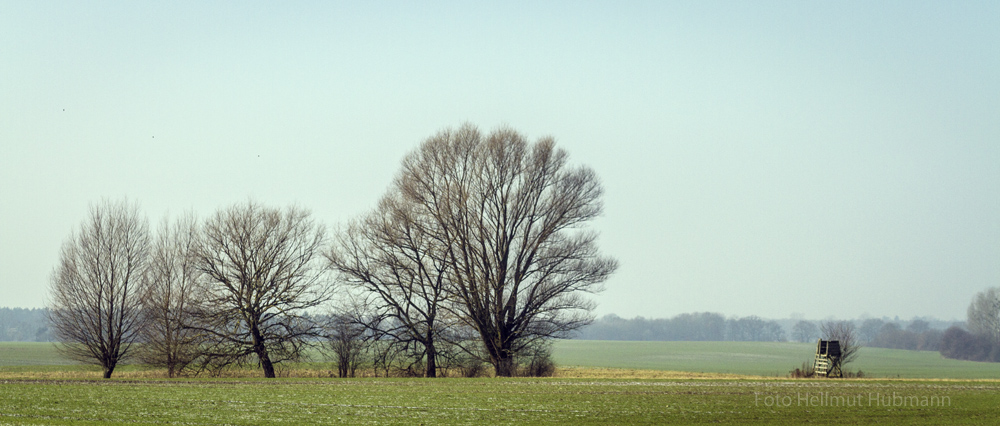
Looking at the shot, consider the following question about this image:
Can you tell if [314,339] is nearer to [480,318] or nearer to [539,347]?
[480,318]

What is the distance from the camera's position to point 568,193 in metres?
36.3

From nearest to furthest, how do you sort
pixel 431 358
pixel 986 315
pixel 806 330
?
pixel 431 358 → pixel 986 315 → pixel 806 330

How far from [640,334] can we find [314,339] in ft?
508

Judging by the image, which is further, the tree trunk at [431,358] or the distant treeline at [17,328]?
the distant treeline at [17,328]

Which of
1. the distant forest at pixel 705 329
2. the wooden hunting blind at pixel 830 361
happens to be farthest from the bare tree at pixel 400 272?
the distant forest at pixel 705 329

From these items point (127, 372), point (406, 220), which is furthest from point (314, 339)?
point (127, 372)

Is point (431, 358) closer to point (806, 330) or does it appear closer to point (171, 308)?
point (171, 308)

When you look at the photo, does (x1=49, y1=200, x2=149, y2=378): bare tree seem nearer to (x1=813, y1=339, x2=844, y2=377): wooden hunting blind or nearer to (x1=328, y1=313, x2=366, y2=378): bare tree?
(x1=328, y1=313, x2=366, y2=378): bare tree

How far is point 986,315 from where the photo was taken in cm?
10750

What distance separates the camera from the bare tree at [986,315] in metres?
102

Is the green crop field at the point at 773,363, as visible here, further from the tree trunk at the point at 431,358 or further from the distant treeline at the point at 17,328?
the distant treeline at the point at 17,328

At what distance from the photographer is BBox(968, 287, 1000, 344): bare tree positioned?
10247 cm

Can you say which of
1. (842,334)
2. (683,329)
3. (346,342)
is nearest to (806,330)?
(683,329)

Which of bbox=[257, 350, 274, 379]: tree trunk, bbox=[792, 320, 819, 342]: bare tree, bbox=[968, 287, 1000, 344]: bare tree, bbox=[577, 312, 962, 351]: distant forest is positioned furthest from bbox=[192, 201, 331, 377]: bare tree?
bbox=[792, 320, 819, 342]: bare tree
